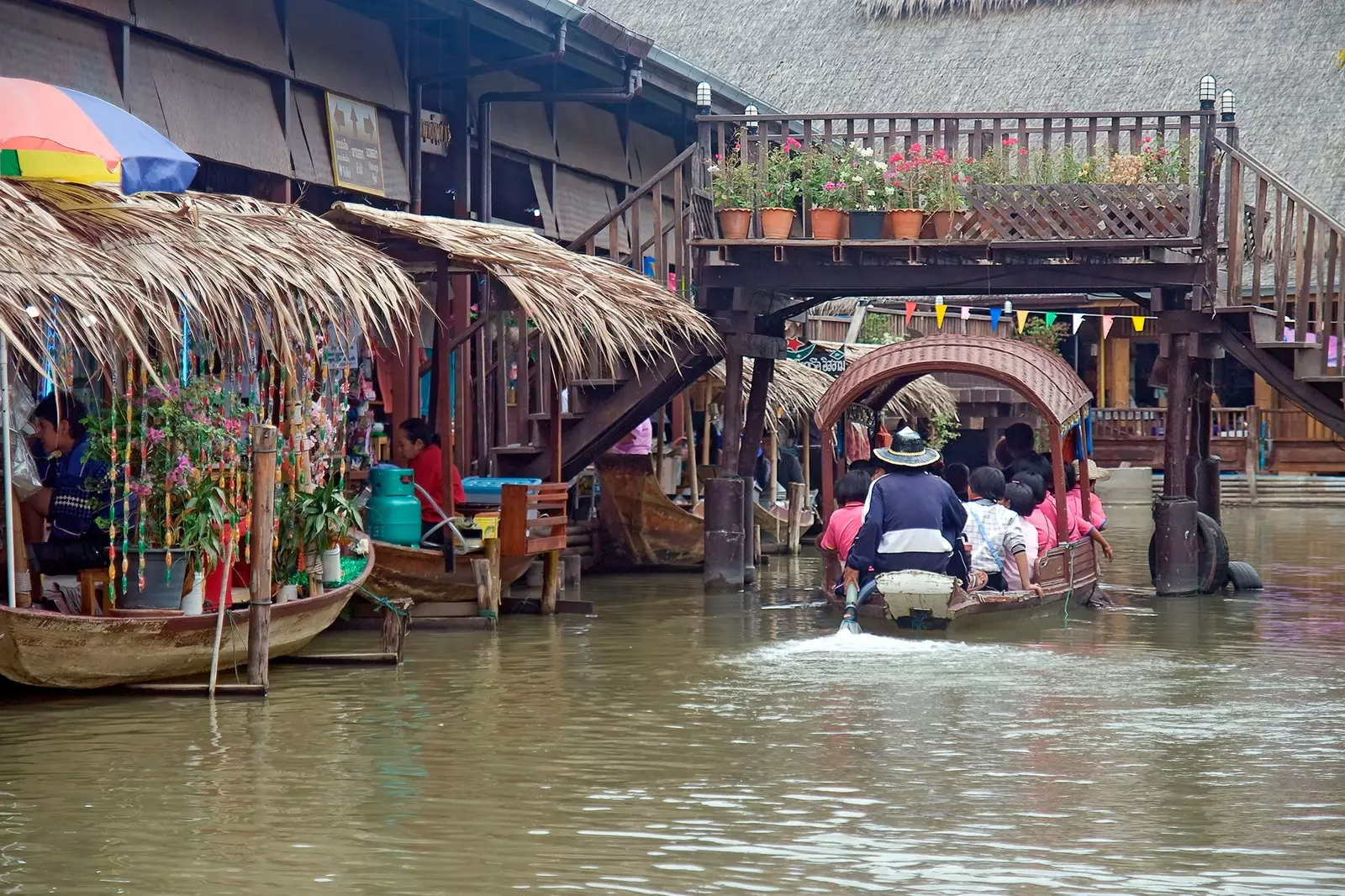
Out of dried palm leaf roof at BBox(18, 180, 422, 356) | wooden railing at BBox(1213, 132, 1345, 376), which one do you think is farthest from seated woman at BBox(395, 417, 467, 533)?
wooden railing at BBox(1213, 132, 1345, 376)

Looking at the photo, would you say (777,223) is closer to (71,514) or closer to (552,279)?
(552,279)

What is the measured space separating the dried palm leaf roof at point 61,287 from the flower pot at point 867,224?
708cm

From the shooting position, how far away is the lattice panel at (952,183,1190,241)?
14070mm

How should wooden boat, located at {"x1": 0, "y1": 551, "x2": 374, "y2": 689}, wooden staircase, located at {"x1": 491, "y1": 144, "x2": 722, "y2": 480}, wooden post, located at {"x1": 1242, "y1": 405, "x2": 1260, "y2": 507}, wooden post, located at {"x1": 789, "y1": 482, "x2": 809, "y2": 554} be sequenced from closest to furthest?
wooden boat, located at {"x1": 0, "y1": 551, "x2": 374, "y2": 689} < wooden staircase, located at {"x1": 491, "y1": 144, "x2": 722, "y2": 480} < wooden post, located at {"x1": 789, "y1": 482, "x2": 809, "y2": 554} < wooden post, located at {"x1": 1242, "y1": 405, "x2": 1260, "y2": 507}

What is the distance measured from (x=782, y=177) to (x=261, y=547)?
688cm

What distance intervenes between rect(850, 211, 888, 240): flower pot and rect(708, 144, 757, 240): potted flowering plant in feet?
2.81

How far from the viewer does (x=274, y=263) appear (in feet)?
32.2

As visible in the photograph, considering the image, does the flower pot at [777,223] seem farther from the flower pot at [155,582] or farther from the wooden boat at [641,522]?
the flower pot at [155,582]

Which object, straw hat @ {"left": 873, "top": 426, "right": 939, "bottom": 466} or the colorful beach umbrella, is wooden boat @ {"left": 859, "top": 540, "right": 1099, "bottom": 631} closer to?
straw hat @ {"left": 873, "top": 426, "right": 939, "bottom": 466}

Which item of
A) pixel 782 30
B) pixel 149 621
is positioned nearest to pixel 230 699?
pixel 149 621

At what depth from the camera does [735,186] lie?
14.7m

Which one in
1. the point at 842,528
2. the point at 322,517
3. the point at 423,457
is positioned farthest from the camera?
the point at 842,528

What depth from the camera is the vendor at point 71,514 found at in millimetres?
9648

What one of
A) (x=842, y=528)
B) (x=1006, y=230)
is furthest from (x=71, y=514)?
(x=1006, y=230)
